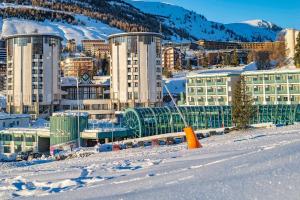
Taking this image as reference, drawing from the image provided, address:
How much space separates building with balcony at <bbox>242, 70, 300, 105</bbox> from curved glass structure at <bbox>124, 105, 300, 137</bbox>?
42.3ft

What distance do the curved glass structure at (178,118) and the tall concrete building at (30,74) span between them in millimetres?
40395

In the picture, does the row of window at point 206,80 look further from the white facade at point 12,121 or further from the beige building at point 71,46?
the beige building at point 71,46

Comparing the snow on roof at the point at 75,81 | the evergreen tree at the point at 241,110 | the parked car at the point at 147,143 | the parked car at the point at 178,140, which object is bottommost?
the parked car at the point at 147,143

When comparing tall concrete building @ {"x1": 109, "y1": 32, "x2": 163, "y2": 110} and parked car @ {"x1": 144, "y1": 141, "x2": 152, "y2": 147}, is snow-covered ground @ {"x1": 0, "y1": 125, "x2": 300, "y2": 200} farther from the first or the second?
tall concrete building @ {"x1": 109, "y1": 32, "x2": 163, "y2": 110}

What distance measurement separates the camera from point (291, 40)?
120875 millimetres

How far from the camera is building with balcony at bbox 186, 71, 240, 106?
75931 millimetres

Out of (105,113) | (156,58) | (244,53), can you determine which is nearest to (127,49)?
(156,58)

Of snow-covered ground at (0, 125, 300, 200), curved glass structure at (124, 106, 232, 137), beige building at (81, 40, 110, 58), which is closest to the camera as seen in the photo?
snow-covered ground at (0, 125, 300, 200)

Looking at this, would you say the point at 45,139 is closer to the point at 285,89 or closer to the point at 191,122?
the point at 191,122

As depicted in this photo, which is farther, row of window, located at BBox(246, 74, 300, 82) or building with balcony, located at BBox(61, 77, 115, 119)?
building with balcony, located at BBox(61, 77, 115, 119)

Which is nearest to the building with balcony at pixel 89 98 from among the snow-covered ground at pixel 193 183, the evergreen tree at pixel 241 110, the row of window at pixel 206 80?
the row of window at pixel 206 80

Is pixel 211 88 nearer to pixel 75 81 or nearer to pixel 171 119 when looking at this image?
pixel 171 119

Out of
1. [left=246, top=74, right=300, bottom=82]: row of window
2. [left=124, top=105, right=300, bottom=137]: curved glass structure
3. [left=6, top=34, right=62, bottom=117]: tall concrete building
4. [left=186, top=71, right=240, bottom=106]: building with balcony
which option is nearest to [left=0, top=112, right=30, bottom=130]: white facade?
[left=6, top=34, right=62, bottom=117]: tall concrete building

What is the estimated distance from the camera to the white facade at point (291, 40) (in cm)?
11643
